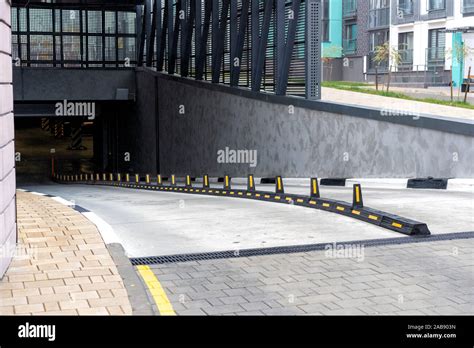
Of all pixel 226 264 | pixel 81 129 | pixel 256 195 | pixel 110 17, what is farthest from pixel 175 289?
pixel 81 129

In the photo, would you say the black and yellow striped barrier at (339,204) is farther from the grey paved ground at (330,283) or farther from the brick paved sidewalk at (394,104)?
the brick paved sidewalk at (394,104)

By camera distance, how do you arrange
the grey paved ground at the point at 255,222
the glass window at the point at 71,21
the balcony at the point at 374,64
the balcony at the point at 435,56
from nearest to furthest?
the grey paved ground at the point at 255,222
the balcony at the point at 435,56
the glass window at the point at 71,21
the balcony at the point at 374,64

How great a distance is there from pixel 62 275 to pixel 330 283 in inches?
121

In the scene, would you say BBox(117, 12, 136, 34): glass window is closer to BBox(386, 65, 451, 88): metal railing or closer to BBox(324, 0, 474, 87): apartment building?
BBox(324, 0, 474, 87): apartment building

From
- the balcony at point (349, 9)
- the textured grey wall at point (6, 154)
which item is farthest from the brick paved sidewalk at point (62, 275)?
the balcony at point (349, 9)

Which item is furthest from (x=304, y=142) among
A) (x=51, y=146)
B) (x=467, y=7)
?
(x=51, y=146)

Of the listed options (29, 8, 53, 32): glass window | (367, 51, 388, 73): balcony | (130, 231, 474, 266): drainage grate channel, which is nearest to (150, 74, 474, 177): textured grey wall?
(130, 231, 474, 266): drainage grate channel

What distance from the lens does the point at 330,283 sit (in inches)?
310

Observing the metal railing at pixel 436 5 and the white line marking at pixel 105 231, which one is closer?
the white line marking at pixel 105 231

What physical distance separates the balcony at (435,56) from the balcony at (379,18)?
5.31 metres

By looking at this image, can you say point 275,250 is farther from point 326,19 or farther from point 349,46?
point 326,19

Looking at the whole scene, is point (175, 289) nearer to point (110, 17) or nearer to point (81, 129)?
point (110, 17)

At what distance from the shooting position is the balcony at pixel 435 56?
1501 inches
